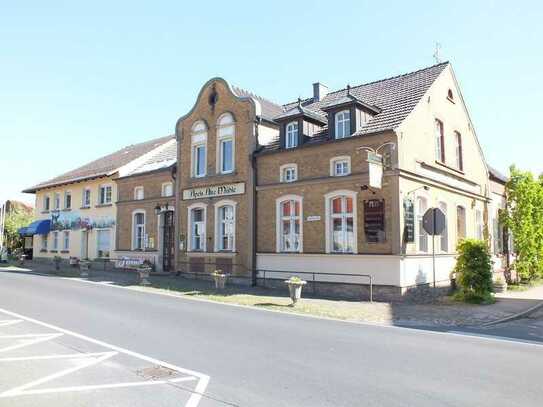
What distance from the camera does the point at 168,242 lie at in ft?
82.2

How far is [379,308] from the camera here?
14.0 metres

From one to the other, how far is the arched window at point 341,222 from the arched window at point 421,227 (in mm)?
2622

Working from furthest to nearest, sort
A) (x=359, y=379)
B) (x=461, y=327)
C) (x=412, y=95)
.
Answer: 1. (x=412, y=95)
2. (x=461, y=327)
3. (x=359, y=379)

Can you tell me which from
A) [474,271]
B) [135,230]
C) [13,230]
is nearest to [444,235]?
[474,271]

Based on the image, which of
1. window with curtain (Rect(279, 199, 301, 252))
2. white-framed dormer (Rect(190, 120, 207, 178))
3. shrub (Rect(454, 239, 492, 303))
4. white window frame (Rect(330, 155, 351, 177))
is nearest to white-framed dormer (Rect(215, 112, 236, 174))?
white-framed dormer (Rect(190, 120, 207, 178))

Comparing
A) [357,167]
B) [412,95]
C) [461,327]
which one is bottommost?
[461,327]

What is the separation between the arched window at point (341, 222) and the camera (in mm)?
17156

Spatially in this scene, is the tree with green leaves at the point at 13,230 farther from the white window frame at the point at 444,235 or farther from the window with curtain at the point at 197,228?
the white window frame at the point at 444,235

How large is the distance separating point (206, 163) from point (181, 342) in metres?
15.4

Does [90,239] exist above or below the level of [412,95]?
below

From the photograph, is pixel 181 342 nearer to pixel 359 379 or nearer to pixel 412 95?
pixel 359 379

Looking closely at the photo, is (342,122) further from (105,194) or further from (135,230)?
(105,194)

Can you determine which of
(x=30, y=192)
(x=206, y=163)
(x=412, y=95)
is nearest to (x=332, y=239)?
(x=412, y=95)

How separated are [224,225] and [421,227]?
363 inches
